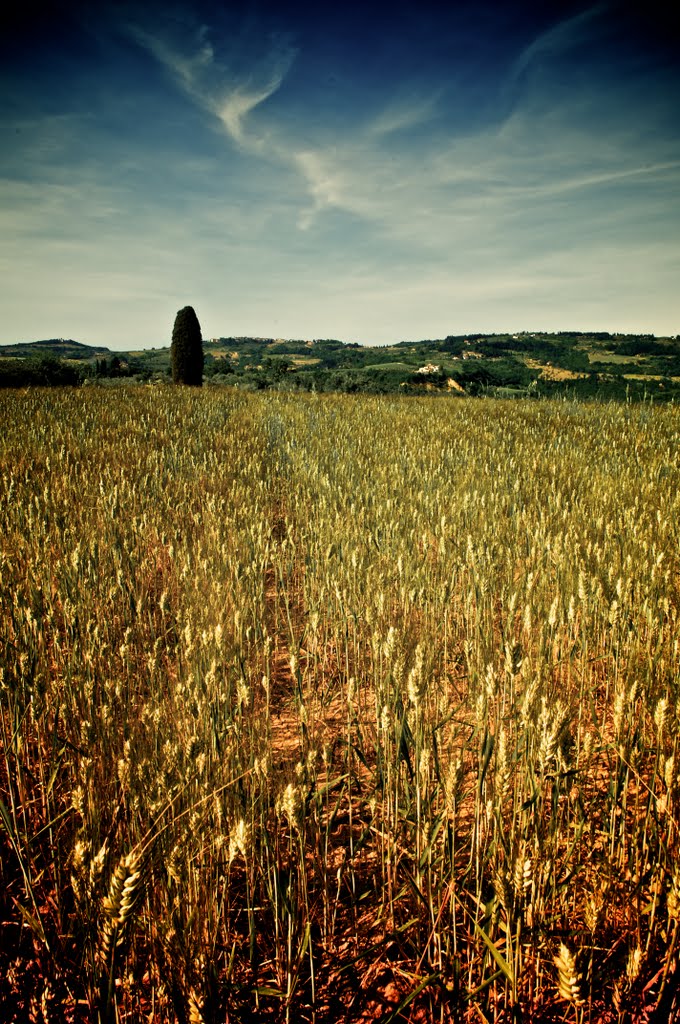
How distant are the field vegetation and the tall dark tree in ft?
67.2

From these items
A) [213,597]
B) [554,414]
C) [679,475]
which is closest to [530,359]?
[554,414]

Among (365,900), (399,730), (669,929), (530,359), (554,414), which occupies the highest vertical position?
(530,359)

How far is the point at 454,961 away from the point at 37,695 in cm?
126

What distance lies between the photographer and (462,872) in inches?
47.8

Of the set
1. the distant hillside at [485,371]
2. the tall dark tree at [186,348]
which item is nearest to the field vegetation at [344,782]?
the distant hillside at [485,371]

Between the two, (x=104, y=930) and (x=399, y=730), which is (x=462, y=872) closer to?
(x=399, y=730)

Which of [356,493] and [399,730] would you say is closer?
[399,730]

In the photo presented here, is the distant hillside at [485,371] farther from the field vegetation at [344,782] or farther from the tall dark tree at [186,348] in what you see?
the field vegetation at [344,782]

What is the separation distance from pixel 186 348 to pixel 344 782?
23567mm

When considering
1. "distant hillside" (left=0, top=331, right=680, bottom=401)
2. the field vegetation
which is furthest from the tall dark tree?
the field vegetation

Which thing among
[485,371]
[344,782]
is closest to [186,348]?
[485,371]

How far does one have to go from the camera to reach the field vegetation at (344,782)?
40.9 inches

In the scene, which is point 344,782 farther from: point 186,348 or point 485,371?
point 485,371

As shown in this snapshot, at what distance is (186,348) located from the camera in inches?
886
